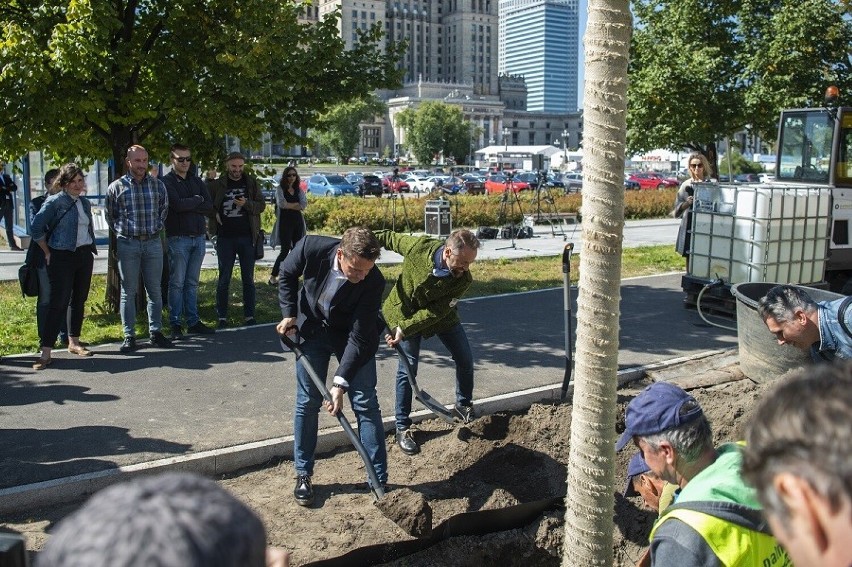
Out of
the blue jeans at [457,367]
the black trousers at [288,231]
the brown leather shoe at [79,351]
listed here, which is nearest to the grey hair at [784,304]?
the blue jeans at [457,367]

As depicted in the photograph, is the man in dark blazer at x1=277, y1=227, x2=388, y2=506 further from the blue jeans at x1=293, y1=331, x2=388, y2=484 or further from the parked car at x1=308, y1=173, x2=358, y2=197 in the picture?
the parked car at x1=308, y1=173, x2=358, y2=197

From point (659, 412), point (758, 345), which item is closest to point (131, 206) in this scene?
point (758, 345)

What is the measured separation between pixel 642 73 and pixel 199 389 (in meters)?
18.1

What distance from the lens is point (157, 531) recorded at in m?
1.22

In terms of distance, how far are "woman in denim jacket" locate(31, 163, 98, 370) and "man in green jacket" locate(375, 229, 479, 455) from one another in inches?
123

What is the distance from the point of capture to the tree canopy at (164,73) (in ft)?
27.6

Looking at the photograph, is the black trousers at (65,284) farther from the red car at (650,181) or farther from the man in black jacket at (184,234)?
the red car at (650,181)

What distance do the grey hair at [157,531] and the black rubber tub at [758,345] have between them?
6.00m

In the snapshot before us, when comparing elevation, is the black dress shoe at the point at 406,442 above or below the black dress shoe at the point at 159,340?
below

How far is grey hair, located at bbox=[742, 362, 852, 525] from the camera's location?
129 cm

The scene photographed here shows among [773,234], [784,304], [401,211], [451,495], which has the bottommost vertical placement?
[401,211]

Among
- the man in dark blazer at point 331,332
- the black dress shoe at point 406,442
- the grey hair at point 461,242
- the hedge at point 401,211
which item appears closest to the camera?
the man in dark blazer at point 331,332

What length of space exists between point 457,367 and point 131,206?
3686 mm

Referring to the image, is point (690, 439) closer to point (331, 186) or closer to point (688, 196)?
point (688, 196)
